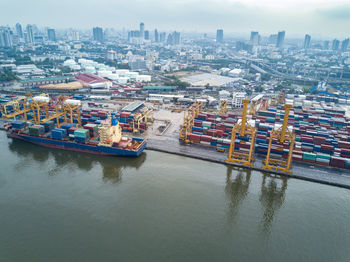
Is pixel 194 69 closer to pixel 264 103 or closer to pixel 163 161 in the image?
pixel 264 103

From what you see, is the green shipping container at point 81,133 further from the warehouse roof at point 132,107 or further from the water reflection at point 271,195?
the water reflection at point 271,195

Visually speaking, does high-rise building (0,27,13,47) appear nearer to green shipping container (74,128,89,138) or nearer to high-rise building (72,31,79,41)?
high-rise building (72,31,79,41)

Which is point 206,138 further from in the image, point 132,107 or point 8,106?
point 8,106

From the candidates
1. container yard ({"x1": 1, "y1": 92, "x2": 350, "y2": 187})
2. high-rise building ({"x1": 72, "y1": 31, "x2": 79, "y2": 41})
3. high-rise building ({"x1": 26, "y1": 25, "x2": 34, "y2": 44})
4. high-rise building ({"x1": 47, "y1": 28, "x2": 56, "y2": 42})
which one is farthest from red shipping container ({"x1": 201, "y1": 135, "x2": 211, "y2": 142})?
high-rise building ({"x1": 72, "y1": 31, "x2": 79, "y2": 41})

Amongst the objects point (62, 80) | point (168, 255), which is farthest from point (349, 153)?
point (62, 80)

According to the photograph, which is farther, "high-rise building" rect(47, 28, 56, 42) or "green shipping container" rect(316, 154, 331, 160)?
"high-rise building" rect(47, 28, 56, 42)

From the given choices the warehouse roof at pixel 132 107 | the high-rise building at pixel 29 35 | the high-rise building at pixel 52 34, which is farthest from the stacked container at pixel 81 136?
the high-rise building at pixel 52 34

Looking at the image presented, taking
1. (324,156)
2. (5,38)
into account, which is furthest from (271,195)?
(5,38)
